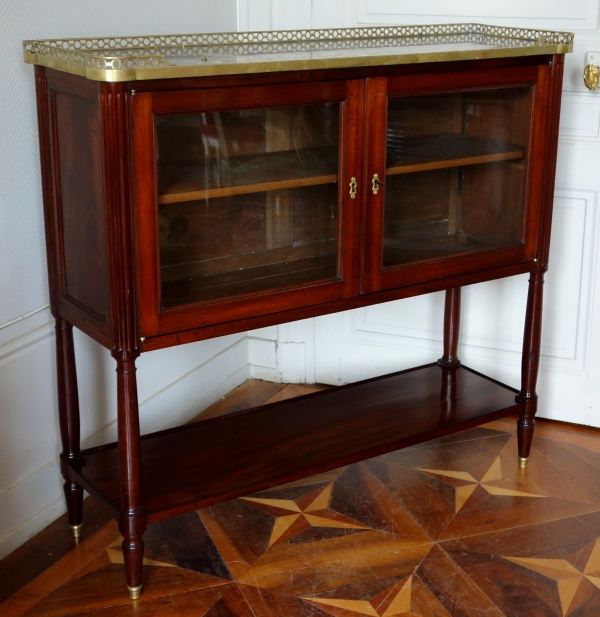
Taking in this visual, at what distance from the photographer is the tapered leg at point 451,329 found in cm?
268

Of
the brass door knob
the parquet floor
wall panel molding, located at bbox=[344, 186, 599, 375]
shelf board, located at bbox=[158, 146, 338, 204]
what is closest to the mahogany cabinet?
shelf board, located at bbox=[158, 146, 338, 204]

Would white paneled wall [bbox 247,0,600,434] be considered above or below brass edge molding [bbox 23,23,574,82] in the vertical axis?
below

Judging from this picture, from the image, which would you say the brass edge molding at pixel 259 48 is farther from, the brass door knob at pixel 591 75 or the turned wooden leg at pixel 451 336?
the turned wooden leg at pixel 451 336

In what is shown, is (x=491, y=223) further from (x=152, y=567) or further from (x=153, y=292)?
(x=152, y=567)

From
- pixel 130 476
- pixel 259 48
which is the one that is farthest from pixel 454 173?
pixel 130 476

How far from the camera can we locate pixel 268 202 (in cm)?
192

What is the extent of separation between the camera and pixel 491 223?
Result: 7.35 feet

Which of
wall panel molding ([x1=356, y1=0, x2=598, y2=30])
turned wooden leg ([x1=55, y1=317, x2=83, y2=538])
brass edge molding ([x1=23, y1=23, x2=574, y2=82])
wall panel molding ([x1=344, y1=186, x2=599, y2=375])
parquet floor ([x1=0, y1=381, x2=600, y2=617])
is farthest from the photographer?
wall panel molding ([x1=344, y1=186, x2=599, y2=375])

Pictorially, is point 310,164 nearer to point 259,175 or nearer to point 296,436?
point 259,175

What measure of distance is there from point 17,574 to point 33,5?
1249mm

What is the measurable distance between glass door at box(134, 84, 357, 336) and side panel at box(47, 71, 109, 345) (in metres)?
0.11

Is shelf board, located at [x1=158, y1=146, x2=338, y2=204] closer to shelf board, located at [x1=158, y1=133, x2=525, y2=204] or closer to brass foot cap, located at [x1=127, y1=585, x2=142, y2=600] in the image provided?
shelf board, located at [x1=158, y1=133, x2=525, y2=204]

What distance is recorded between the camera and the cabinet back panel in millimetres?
1706

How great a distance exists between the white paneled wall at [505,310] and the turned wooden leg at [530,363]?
34 cm
